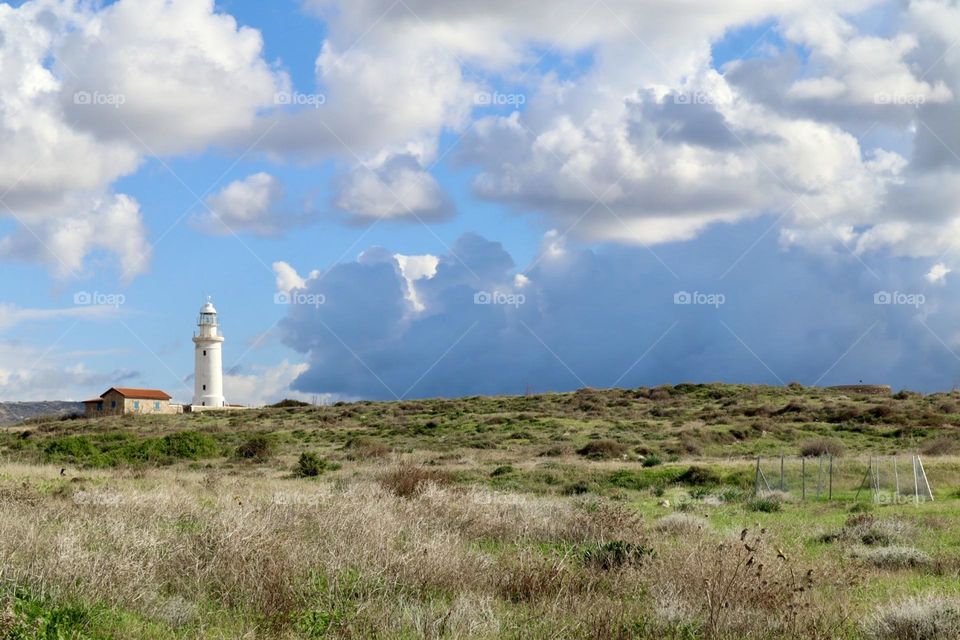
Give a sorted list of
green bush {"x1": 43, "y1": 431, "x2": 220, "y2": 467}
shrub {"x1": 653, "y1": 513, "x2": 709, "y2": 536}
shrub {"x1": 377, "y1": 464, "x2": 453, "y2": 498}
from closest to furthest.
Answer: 1. shrub {"x1": 653, "y1": 513, "x2": 709, "y2": 536}
2. shrub {"x1": 377, "y1": 464, "x2": 453, "y2": 498}
3. green bush {"x1": 43, "y1": 431, "x2": 220, "y2": 467}

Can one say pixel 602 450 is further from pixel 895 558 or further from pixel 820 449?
pixel 895 558

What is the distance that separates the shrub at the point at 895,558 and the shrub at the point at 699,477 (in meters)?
15.5

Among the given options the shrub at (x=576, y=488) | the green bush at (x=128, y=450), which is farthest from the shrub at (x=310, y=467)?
the shrub at (x=576, y=488)

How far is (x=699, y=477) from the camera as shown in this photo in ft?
96.2

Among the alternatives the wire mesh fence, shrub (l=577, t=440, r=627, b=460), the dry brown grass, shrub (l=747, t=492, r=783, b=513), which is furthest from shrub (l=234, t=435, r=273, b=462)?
the dry brown grass

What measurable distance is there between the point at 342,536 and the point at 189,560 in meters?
2.01

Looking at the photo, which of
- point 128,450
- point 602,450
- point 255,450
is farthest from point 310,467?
point 602,450

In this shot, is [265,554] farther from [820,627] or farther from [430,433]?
[430,433]

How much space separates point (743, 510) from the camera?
21.4 m

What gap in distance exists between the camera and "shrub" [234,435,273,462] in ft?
128

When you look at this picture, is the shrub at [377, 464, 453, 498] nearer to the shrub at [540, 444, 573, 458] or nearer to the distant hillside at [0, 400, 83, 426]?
the shrub at [540, 444, 573, 458]

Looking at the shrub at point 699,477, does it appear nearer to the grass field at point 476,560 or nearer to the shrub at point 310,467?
the grass field at point 476,560

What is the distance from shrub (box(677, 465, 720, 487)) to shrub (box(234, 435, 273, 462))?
1839cm

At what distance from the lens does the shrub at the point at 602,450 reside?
125 feet
